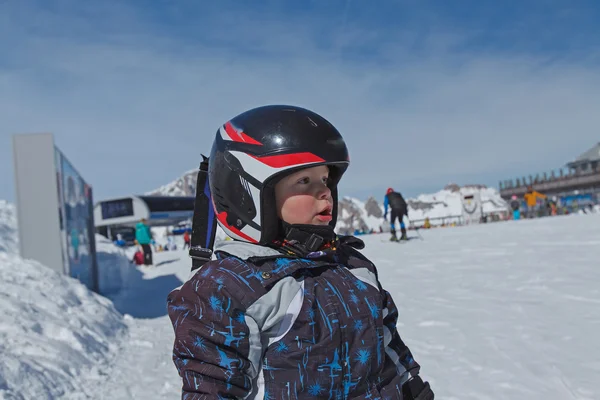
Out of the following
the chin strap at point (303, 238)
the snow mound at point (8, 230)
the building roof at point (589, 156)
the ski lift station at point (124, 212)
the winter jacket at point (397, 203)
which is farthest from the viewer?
the building roof at point (589, 156)

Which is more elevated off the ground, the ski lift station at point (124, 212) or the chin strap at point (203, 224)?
the ski lift station at point (124, 212)

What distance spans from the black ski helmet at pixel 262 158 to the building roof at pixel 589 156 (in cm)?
5573

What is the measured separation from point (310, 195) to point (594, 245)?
10.8 m

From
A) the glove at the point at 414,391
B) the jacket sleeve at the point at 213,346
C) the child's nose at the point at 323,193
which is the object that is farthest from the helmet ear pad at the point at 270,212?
the glove at the point at 414,391

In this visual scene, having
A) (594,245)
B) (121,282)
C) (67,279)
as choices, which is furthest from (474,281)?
(121,282)

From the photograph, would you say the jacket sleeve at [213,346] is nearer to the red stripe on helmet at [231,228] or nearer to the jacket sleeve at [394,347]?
the red stripe on helmet at [231,228]

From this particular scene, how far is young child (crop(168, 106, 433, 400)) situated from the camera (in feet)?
4.81

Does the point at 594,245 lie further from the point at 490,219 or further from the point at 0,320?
the point at 490,219

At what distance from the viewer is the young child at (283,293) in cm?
147

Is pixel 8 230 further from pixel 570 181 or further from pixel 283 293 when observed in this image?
pixel 570 181

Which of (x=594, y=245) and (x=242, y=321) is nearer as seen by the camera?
(x=242, y=321)

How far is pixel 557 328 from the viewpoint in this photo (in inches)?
195

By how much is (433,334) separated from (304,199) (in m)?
4.09

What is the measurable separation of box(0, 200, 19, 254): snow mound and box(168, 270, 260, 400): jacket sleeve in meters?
6.66
